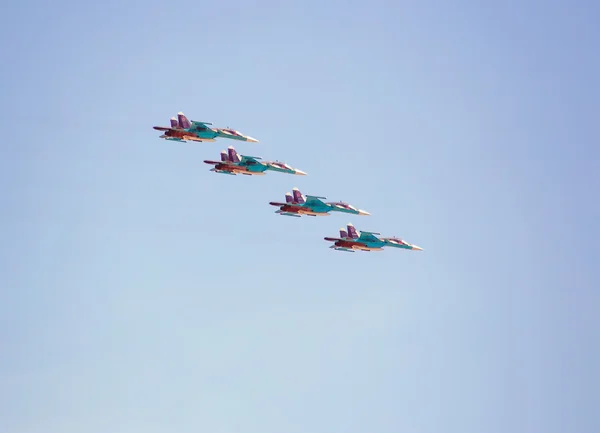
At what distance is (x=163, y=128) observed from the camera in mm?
196750

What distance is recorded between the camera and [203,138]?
653 feet

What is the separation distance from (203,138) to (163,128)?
225 inches
